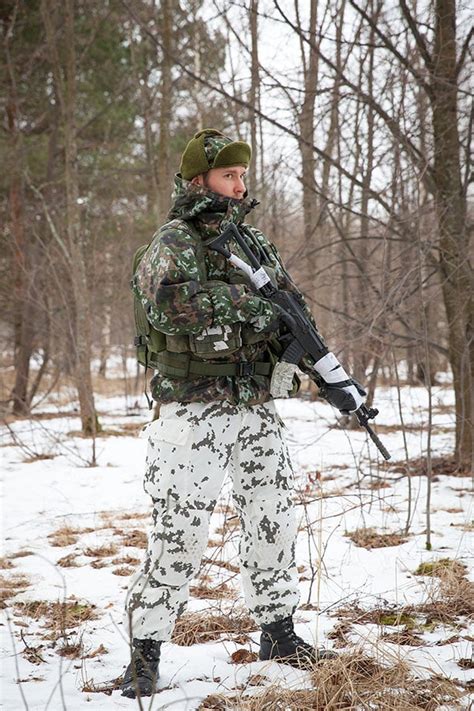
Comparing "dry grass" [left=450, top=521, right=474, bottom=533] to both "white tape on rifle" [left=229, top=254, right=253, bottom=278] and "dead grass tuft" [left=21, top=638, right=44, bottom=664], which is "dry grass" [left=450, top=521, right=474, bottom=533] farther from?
"dead grass tuft" [left=21, top=638, right=44, bottom=664]

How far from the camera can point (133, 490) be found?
579cm

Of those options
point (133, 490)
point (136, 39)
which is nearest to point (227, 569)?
point (133, 490)

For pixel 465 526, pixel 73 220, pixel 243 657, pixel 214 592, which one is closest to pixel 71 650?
pixel 243 657

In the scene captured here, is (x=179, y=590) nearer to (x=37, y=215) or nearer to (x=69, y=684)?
(x=69, y=684)

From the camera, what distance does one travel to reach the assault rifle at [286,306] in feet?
7.90

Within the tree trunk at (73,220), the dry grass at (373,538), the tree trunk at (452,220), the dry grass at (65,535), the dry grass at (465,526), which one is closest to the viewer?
the dry grass at (373,538)

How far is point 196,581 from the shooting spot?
342 cm

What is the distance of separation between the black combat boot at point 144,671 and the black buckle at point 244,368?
100cm

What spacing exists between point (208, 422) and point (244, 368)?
0.24 meters

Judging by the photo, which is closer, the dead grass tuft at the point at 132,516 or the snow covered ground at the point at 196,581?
the snow covered ground at the point at 196,581

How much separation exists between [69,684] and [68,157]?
765cm

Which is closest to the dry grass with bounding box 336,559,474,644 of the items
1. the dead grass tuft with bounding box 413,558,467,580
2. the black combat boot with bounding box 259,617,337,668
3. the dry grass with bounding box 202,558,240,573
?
the dead grass tuft with bounding box 413,558,467,580

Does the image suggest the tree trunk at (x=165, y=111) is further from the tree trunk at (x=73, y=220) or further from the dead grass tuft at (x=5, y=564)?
the dead grass tuft at (x=5, y=564)

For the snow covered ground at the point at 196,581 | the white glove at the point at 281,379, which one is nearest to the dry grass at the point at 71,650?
the snow covered ground at the point at 196,581
